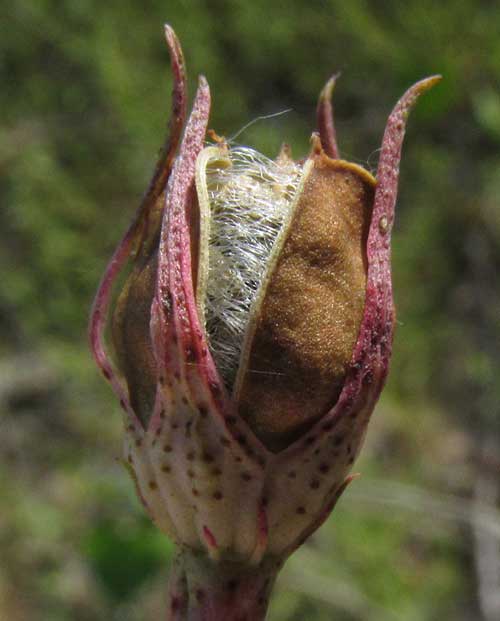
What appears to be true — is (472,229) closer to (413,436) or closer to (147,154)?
(413,436)

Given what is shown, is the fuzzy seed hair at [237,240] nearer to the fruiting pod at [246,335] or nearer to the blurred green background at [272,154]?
the fruiting pod at [246,335]

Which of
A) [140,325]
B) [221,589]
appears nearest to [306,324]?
[140,325]

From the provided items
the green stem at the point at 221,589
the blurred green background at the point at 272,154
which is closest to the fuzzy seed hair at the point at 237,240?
the green stem at the point at 221,589

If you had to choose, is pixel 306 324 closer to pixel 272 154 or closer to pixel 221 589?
pixel 221 589

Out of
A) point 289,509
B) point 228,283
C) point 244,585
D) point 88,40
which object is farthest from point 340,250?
point 88,40

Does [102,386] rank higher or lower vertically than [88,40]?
lower

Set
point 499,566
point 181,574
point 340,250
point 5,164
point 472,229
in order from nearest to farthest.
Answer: point 340,250 < point 181,574 < point 499,566 < point 5,164 < point 472,229

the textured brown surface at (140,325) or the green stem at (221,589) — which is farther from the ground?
the textured brown surface at (140,325)
